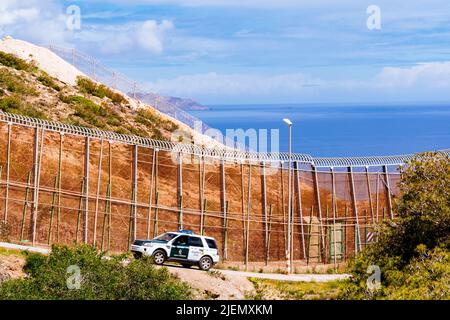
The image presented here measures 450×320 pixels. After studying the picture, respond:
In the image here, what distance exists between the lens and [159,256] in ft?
131

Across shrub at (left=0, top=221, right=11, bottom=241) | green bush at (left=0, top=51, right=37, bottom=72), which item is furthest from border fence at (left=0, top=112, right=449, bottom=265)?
green bush at (left=0, top=51, right=37, bottom=72)

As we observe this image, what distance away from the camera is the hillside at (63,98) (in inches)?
2527

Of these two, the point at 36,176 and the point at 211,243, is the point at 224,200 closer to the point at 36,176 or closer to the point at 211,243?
the point at 211,243

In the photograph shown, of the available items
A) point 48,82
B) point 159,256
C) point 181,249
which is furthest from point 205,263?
point 48,82

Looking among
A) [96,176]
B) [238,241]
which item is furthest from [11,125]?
[238,241]

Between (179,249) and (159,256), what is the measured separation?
84 centimetres

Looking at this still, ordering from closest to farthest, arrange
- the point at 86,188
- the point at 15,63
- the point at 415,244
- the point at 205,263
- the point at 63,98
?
1. the point at 415,244
2. the point at 205,263
3. the point at 86,188
4. the point at 63,98
5. the point at 15,63

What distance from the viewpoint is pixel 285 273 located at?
4428 cm

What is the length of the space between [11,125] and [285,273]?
44.5 feet

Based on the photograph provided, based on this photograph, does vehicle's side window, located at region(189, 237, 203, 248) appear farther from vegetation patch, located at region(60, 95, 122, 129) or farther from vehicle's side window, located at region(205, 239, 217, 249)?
vegetation patch, located at region(60, 95, 122, 129)

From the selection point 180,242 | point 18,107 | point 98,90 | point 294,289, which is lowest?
point 294,289

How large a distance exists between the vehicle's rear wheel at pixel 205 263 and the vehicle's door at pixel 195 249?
0.65ft

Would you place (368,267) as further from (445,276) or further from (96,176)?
(96,176)
